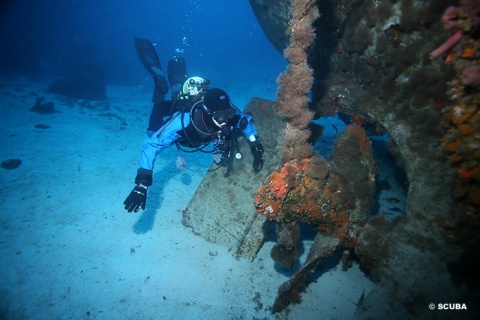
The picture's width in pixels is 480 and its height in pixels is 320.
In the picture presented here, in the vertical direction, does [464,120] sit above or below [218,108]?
above

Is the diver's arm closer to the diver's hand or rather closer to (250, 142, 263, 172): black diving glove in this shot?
the diver's hand

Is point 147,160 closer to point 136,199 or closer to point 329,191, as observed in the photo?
point 136,199

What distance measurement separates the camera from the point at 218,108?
184 inches

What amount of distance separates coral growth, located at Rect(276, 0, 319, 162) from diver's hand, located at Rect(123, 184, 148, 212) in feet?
9.11

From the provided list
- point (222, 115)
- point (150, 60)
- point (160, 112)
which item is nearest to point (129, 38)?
point (150, 60)

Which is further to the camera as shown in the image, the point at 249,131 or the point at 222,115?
the point at 249,131

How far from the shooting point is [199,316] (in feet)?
13.2

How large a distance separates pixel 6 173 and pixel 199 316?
26.0 feet

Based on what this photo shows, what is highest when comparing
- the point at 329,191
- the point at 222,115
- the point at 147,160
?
the point at 222,115

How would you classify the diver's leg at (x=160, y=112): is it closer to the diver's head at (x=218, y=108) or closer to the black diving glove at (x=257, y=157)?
the diver's head at (x=218, y=108)

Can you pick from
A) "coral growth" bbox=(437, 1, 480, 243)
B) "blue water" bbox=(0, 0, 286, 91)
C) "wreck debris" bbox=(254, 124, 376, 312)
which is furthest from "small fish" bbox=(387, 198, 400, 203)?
"blue water" bbox=(0, 0, 286, 91)

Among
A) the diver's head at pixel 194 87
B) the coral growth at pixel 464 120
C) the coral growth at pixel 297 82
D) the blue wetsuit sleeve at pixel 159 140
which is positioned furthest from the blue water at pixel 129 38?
the coral growth at pixel 464 120

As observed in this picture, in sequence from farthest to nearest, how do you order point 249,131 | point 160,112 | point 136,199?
1. point 160,112
2. point 249,131
3. point 136,199

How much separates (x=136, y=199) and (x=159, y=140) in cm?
127
